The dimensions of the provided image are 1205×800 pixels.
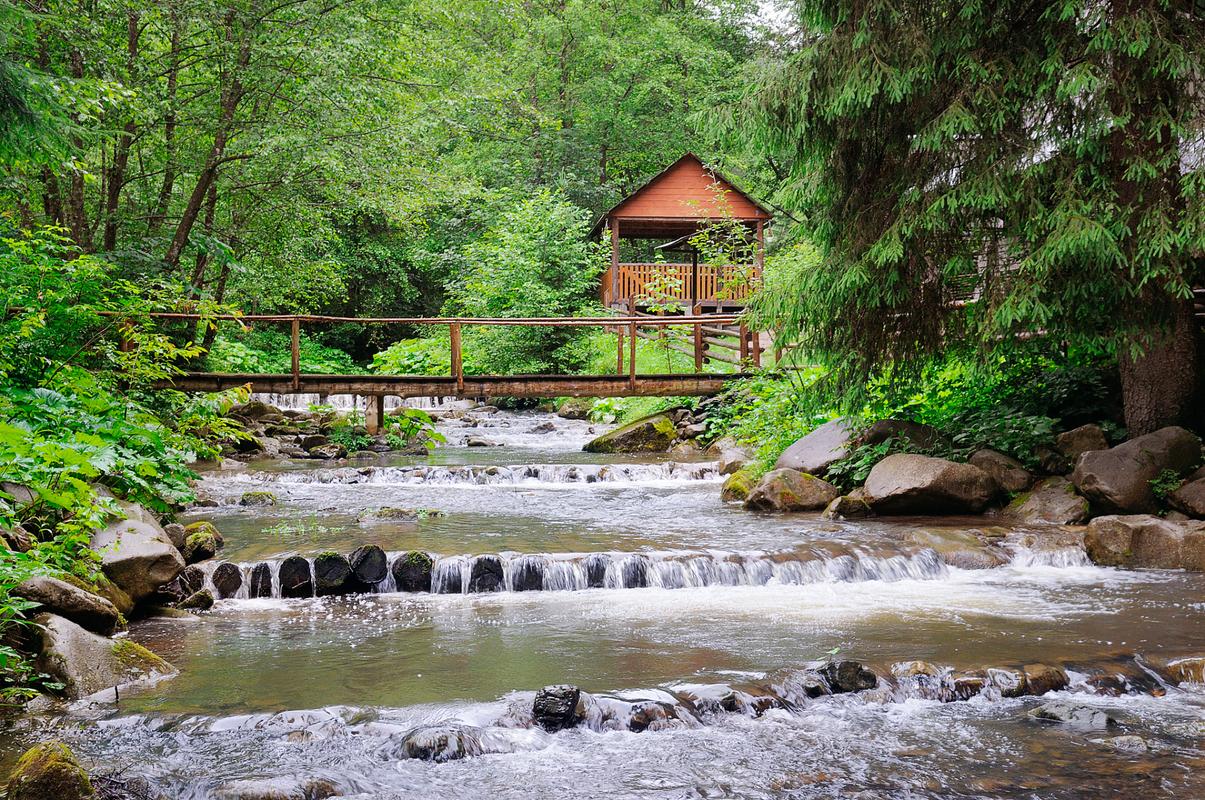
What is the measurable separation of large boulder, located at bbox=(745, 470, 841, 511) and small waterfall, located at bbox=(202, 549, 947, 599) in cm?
261

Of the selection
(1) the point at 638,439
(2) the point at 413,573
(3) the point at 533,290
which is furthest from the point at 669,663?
(3) the point at 533,290

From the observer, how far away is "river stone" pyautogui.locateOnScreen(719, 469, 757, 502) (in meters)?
11.7

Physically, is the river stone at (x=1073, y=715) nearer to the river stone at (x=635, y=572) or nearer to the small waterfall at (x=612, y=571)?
the small waterfall at (x=612, y=571)

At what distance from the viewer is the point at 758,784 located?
408 cm

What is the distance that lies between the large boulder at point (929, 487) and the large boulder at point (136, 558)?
22.7ft

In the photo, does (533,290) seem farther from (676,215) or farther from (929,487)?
(929,487)

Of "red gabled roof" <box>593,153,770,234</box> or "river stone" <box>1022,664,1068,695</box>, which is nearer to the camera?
"river stone" <box>1022,664,1068,695</box>

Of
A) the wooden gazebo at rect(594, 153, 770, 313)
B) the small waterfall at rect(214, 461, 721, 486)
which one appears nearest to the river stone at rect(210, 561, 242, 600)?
the small waterfall at rect(214, 461, 721, 486)

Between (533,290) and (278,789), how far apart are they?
21.1m

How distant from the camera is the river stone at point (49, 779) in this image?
3.49 metres

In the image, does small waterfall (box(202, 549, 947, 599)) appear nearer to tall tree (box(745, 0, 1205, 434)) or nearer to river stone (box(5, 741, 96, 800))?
tall tree (box(745, 0, 1205, 434))

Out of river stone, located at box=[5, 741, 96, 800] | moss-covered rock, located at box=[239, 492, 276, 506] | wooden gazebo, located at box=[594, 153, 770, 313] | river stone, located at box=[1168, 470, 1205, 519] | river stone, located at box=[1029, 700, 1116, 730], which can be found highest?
wooden gazebo, located at box=[594, 153, 770, 313]

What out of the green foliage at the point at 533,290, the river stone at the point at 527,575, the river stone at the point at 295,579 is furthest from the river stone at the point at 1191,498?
the green foliage at the point at 533,290

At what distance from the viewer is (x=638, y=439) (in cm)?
1753
